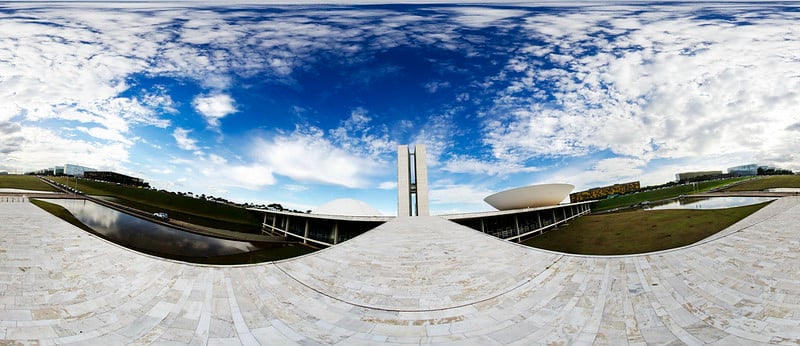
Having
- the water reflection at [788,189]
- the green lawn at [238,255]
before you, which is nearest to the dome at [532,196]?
the water reflection at [788,189]

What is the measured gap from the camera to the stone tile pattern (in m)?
2.39

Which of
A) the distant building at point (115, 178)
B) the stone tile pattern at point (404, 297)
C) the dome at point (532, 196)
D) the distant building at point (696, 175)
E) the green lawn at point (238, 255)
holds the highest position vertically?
the distant building at point (115, 178)

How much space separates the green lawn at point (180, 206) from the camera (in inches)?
134

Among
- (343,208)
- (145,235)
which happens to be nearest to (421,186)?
(343,208)

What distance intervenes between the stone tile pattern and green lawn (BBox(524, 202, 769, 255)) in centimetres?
12

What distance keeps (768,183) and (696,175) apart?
0.75 m

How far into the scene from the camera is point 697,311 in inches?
97.3

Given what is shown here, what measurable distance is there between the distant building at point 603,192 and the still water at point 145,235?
16.7 ft

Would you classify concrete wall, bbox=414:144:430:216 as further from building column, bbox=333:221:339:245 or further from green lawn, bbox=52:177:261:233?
green lawn, bbox=52:177:261:233

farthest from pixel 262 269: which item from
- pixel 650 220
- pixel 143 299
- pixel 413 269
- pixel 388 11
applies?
pixel 650 220

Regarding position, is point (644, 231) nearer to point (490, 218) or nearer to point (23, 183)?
point (490, 218)

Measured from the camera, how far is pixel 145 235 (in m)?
3.27

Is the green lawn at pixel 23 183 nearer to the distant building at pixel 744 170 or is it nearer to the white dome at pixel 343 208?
the white dome at pixel 343 208

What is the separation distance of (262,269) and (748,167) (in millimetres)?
6423
